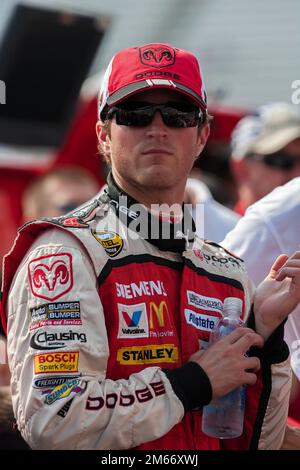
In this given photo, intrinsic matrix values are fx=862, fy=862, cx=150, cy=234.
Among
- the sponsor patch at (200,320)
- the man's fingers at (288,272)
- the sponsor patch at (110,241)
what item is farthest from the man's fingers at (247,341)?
the sponsor patch at (110,241)

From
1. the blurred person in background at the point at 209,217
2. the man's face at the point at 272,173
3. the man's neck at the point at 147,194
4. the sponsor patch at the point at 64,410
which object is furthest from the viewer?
the man's face at the point at 272,173

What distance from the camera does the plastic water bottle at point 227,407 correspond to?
2371 millimetres

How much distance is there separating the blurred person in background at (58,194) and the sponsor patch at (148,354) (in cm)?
298

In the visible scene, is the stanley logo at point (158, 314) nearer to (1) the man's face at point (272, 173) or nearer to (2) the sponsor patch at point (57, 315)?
(2) the sponsor patch at point (57, 315)

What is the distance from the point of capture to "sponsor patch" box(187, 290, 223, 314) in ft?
8.00

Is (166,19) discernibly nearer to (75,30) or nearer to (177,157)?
(75,30)

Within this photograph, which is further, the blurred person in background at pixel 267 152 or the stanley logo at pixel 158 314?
the blurred person in background at pixel 267 152

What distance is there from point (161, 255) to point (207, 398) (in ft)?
1.48

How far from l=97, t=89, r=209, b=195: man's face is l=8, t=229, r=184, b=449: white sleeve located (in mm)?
347

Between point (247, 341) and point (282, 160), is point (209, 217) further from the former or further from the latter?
point (247, 341)

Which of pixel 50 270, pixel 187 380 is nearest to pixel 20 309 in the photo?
pixel 50 270

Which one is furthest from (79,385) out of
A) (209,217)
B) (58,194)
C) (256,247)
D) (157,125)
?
(58,194)

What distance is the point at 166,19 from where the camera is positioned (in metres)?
13.0
